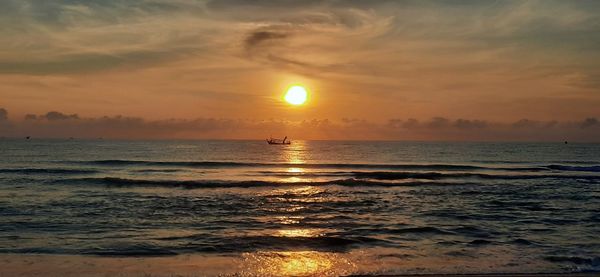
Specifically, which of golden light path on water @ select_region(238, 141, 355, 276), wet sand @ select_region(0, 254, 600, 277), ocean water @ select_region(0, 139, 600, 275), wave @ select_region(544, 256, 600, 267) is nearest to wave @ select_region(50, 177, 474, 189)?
ocean water @ select_region(0, 139, 600, 275)

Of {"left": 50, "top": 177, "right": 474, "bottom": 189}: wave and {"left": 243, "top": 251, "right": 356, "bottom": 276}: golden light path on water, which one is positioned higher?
{"left": 243, "top": 251, "right": 356, "bottom": 276}: golden light path on water

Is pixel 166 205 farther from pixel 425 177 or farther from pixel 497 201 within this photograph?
pixel 425 177

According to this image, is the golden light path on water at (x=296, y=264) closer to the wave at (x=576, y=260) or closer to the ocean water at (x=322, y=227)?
the ocean water at (x=322, y=227)

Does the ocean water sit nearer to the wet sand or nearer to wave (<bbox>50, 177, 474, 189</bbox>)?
the wet sand

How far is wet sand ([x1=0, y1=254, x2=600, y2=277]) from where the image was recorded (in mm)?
11836

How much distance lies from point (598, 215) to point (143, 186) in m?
28.7

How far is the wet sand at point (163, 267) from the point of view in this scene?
466 inches

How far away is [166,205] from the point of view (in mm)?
25234

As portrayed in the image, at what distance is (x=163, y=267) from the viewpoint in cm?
1262

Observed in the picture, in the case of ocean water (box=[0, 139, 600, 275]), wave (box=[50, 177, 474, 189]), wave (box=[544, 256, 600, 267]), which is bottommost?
wave (box=[50, 177, 474, 189])

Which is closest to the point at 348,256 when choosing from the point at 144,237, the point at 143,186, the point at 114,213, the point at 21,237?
the point at 144,237

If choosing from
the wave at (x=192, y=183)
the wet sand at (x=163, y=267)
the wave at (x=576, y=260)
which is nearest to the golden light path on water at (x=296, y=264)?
the wet sand at (x=163, y=267)

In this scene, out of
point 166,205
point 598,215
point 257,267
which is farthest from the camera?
point 166,205

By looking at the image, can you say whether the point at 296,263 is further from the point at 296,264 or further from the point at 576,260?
the point at 576,260
